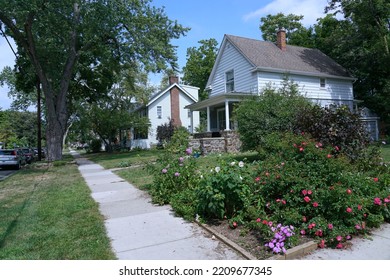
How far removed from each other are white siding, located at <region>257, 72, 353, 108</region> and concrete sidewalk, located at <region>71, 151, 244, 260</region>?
54.1 ft

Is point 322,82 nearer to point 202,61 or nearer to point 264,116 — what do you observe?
point 264,116

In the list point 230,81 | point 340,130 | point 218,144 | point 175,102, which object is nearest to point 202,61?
point 175,102

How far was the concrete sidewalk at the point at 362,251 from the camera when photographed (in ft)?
12.5

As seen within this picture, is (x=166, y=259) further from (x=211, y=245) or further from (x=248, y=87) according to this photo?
(x=248, y=87)

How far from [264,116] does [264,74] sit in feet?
35.6

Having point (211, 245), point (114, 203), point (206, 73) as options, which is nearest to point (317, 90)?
point (114, 203)

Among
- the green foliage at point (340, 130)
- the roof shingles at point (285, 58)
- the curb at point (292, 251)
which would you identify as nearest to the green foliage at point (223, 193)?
the curb at point (292, 251)

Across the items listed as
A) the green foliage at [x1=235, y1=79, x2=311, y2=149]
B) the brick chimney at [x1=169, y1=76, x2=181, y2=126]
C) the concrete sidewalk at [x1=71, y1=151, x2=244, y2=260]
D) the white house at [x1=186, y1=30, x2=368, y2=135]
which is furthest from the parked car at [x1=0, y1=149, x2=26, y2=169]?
the brick chimney at [x1=169, y1=76, x2=181, y2=126]

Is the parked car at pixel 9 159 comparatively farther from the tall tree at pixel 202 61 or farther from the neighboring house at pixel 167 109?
the tall tree at pixel 202 61

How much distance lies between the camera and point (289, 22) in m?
44.5

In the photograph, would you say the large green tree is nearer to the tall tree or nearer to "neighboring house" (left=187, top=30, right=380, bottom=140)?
"neighboring house" (left=187, top=30, right=380, bottom=140)

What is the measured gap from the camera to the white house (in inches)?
854

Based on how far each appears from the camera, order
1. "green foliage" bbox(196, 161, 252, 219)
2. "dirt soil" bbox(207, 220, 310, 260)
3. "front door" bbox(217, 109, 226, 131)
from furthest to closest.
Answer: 1. "front door" bbox(217, 109, 226, 131)
2. "green foliage" bbox(196, 161, 252, 219)
3. "dirt soil" bbox(207, 220, 310, 260)

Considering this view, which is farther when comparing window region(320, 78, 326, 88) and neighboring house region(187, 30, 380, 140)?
window region(320, 78, 326, 88)
